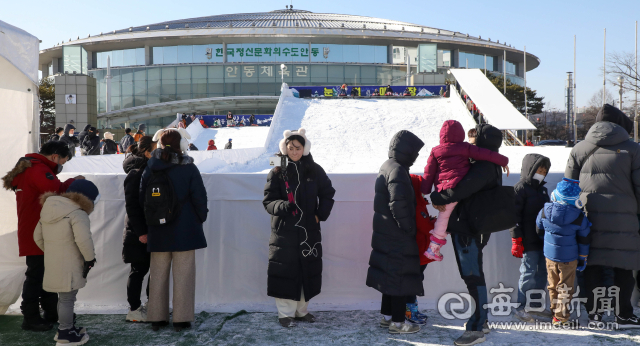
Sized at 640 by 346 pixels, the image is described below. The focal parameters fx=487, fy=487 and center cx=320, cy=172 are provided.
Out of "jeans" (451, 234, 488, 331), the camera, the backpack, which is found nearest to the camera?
the backpack

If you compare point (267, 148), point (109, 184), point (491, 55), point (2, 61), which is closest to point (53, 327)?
point (109, 184)

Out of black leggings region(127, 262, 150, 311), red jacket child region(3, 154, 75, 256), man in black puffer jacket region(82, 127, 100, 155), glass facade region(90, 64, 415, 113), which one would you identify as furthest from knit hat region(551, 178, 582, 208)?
glass facade region(90, 64, 415, 113)

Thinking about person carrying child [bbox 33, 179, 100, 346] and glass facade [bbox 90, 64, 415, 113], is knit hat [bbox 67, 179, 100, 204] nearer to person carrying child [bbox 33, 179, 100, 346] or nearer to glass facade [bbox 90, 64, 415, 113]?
person carrying child [bbox 33, 179, 100, 346]

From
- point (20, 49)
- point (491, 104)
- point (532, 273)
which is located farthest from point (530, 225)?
point (491, 104)

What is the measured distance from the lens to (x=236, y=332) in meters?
4.02

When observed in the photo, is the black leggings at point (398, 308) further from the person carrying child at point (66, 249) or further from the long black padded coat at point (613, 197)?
the person carrying child at point (66, 249)

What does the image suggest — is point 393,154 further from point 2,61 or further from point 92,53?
point 92,53

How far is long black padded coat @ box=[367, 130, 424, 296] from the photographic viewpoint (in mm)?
3695

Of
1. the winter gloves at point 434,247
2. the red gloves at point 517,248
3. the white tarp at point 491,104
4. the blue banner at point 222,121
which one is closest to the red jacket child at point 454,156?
the winter gloves at point 434,247

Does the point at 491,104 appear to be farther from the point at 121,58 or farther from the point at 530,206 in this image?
Answer: the point at 121,58

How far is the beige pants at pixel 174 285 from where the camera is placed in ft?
13.3

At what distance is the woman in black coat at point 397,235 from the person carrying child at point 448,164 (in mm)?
156

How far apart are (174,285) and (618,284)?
368 cm

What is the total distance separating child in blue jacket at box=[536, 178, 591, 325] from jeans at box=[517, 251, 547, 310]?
0.64ft
